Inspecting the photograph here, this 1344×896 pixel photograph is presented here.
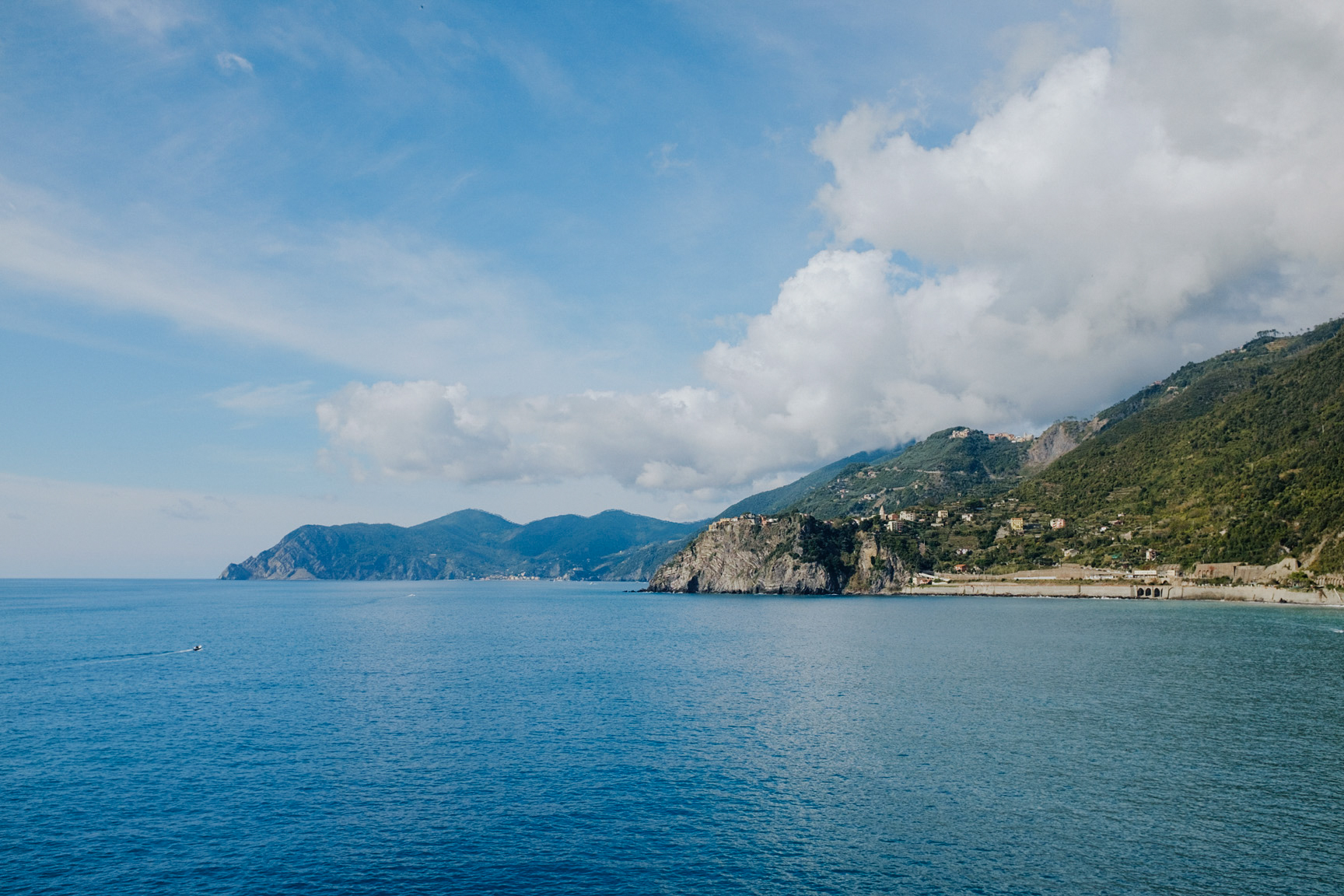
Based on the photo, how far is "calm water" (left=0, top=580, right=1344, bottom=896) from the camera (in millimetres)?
30734

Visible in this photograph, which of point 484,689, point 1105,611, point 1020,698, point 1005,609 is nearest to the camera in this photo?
point 1020,698

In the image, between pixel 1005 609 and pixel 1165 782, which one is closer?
pixel 1165 782

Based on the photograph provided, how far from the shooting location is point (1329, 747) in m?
47.0

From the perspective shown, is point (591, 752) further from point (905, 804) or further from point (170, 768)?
point (170, 768)

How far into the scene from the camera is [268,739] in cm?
5191

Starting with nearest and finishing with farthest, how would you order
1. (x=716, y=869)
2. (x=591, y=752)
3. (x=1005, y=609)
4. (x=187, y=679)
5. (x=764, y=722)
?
(x=716, y=869) < (x=591, y=752) < (x=764, y=722) < (x=187, y=679) < (x=1005, y=609)

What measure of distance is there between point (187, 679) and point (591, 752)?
5431cm

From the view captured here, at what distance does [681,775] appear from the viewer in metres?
43.5

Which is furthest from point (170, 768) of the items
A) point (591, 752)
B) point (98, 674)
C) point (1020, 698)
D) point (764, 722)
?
point (1020, 698)

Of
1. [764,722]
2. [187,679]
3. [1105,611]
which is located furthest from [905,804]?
[1105,611]

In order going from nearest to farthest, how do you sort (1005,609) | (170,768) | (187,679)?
(170,768), (187,679), (1005,609)

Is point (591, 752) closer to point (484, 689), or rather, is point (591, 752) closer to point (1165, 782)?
point (484, 689)

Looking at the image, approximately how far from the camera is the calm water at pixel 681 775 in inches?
1210

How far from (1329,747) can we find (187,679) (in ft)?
321
